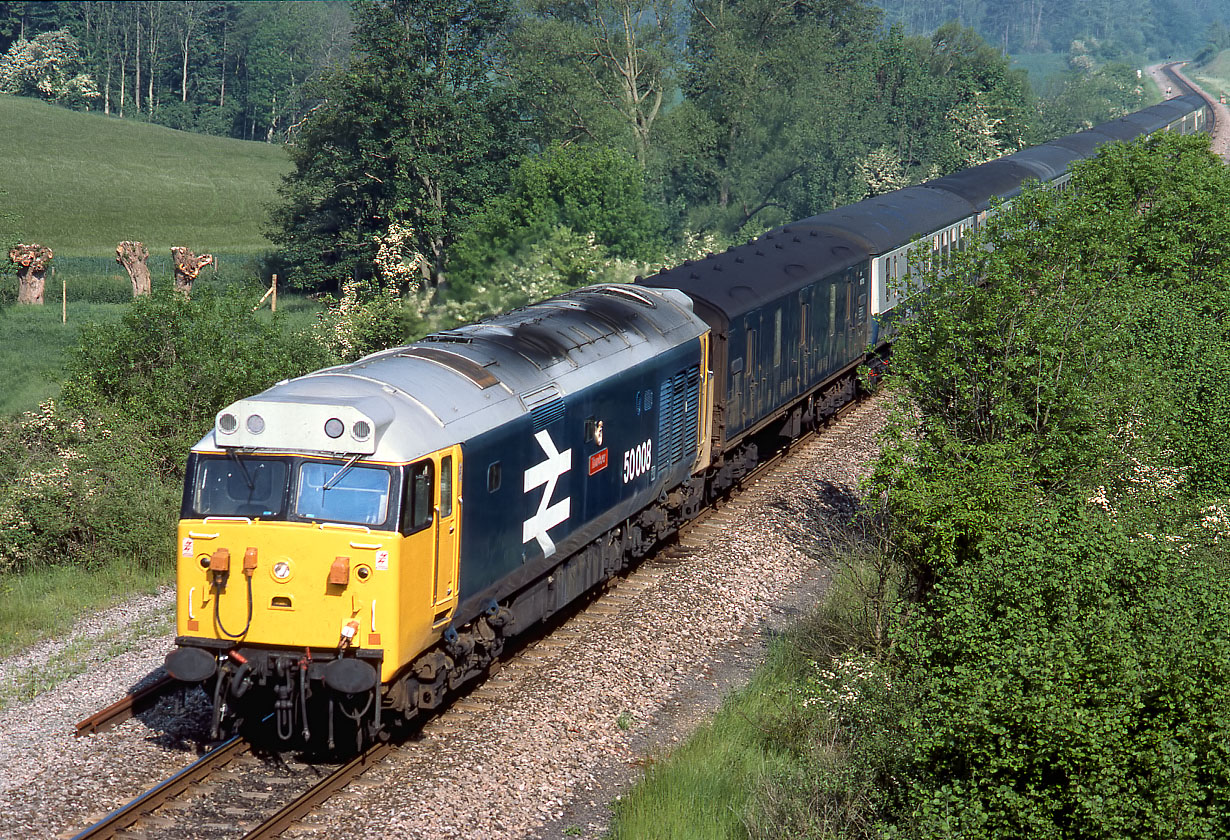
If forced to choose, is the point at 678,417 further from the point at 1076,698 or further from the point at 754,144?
the point at 754,144

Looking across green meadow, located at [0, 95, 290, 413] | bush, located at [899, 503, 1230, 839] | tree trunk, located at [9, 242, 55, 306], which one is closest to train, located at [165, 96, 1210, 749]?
bush, located at [899, 503, 1230, 839]

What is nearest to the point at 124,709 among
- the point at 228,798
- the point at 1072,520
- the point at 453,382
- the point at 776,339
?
the point at 228,798

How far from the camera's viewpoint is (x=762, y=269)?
23.9 m

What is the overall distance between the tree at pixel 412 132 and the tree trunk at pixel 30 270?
10133 millimetres

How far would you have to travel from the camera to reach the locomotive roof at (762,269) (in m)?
21.7

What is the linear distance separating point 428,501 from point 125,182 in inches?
3335

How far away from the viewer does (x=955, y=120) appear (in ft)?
235

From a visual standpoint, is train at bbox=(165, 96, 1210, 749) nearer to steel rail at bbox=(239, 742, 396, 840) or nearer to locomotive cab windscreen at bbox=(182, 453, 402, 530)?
locomotive cab windscreen at bbox=(182, 453, 402, 530)

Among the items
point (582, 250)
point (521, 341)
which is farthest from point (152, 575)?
point (582, 250)

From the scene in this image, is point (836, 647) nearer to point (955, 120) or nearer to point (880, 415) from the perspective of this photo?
point (880, 415)

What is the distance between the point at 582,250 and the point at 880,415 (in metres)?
11.6

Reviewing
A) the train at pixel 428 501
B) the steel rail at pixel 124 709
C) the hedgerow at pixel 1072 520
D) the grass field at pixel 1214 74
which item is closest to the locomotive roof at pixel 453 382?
the train at pixel 428 501

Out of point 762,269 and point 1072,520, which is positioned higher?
point 762,269

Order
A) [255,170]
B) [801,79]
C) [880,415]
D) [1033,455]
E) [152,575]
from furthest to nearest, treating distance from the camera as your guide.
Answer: [255,170], [801,79], [880,415], [152,575], [1033,455]
